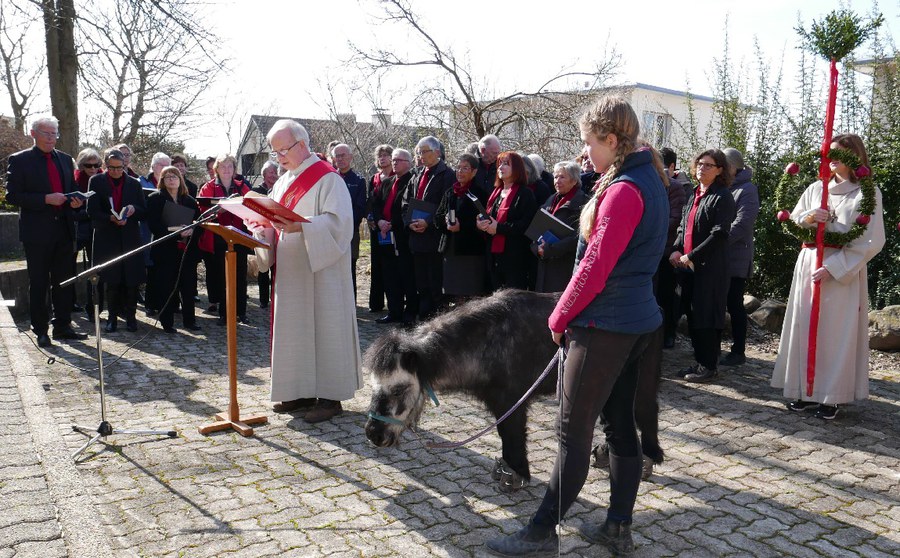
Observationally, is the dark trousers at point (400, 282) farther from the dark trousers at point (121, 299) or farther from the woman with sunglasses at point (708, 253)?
the woman with sunglasses at point (708, 253)

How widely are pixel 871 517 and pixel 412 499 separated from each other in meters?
2.72

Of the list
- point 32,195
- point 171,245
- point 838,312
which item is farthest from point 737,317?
point 32,195

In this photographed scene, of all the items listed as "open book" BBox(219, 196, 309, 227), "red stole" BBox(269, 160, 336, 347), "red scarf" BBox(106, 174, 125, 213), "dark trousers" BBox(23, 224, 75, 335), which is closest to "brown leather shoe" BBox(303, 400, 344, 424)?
"red stole" BBox(269, 160, 336, 347)

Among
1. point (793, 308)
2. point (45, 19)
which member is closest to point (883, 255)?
point (793, 308)

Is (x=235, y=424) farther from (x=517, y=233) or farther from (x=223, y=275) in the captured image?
(x=223, y=275)

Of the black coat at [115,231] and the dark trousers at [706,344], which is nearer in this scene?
the dark trousers at [706,344]

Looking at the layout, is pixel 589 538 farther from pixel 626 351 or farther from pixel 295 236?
pixel 295 236

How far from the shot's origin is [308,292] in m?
5.96

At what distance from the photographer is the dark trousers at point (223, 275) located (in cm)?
1034

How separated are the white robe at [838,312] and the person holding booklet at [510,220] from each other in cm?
274

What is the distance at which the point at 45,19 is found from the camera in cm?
1347

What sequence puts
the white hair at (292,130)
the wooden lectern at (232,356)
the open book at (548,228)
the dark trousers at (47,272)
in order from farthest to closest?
the dark trousers at (47,272) < the open book at (548,228) < the white hair at (292,130) < the wooden lectern at (232,356)

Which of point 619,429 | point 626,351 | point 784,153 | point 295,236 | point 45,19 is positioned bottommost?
point 619,429

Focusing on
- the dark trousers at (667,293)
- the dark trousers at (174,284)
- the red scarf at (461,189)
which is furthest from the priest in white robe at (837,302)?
the dark trousers at (174,284)
